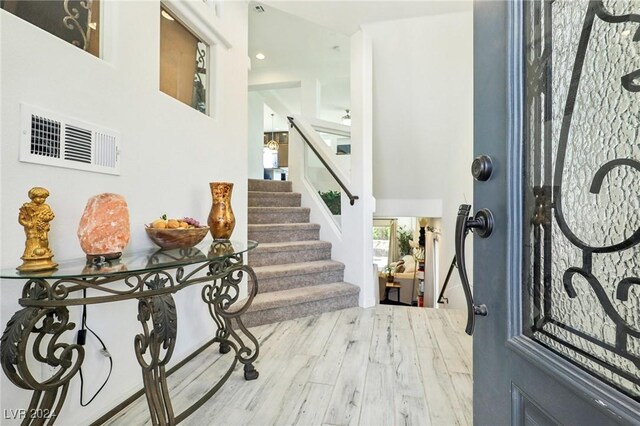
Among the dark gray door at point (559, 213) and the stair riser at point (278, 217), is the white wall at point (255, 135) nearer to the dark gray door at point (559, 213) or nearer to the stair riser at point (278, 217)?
the stair riser at point (278, 217)

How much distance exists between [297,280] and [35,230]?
2243 mm

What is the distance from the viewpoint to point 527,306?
1.90 feet

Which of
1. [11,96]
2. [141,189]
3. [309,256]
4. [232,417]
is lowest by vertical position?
[232,417]

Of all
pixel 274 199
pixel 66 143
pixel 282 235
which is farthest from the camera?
pixel 274 199

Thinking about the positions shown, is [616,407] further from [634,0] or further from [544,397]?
[634,0]

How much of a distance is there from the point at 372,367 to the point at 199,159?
183 centimetres

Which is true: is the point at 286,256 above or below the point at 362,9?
below

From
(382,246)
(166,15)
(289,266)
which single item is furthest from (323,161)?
(382,246)

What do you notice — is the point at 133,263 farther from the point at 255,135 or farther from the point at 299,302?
the point at 255,135

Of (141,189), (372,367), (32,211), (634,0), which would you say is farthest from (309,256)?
(634,0)

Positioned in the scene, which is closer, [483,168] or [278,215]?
[483,168]

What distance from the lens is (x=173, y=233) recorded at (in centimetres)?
157

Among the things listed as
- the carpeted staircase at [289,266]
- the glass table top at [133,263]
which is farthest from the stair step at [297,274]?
the glass table top at [133,263]

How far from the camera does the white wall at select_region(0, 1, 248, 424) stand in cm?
116
